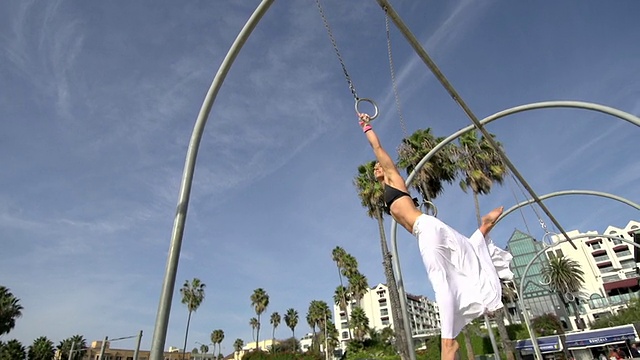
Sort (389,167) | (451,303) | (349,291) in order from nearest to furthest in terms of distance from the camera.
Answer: (451,303) → (389,167) → (349,291)

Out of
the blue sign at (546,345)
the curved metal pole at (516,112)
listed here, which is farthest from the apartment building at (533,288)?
the curved metal pole at (516,112)

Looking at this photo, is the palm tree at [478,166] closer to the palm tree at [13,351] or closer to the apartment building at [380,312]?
the palm tree at [13,351]

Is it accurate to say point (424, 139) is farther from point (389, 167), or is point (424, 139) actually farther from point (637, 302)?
point (637, 302)

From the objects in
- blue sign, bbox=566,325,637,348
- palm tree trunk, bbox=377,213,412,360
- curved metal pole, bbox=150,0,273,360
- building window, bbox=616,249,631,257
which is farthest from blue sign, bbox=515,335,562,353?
building window, bbox=616,249,631,257

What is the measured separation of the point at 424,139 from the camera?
83.5 ft

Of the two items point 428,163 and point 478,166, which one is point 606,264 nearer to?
point 478,166

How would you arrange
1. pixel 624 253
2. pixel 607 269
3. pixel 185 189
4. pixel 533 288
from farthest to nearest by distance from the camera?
1. pixel 607 269
2. pixel 624 253
3. pixel 533 288
4. pixel 185 189

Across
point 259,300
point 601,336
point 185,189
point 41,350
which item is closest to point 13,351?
point 41,350

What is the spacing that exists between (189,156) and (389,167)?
2.27m

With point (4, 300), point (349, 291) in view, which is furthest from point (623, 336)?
point (4, 300)

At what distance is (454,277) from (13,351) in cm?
6678

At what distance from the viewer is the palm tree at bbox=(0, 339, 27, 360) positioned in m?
49.6

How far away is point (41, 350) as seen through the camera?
54.9m

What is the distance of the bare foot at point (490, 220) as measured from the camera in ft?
16.8
